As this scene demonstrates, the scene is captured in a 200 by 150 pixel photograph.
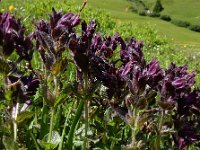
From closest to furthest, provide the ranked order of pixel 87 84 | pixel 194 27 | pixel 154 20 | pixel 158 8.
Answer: pixel 87 84
pixel 154 20
pixel 194 27
pixel 158 8

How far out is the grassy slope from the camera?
57181 mm

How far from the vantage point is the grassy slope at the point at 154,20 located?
57.2 metres

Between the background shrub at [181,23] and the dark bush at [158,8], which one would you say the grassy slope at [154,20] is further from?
the background shrub at [181,23]

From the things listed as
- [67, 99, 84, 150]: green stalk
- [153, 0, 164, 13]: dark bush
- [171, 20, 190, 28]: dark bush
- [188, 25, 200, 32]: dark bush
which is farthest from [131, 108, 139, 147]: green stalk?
[153, 0, 164, 13]: dark bush

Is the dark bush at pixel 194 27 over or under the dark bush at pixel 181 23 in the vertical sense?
under

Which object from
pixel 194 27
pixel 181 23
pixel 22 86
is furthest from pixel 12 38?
pixel 181 23

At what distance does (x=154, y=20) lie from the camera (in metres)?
73.8

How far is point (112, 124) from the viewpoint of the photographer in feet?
7.33

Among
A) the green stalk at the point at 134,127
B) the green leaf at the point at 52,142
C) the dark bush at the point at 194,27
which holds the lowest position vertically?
the dark bush at the point at 194,27

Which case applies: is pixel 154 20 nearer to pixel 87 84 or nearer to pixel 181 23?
pixel 181 23

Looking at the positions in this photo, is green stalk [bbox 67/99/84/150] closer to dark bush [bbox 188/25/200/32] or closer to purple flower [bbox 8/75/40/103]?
purple flower [bbox 8/75/40/103]

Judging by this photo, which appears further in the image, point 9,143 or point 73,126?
point 73,126

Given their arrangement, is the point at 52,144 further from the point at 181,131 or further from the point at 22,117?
the point at 181,131

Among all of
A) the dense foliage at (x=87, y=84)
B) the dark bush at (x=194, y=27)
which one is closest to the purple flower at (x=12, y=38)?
the dense foliage at (x=87, y=84)
